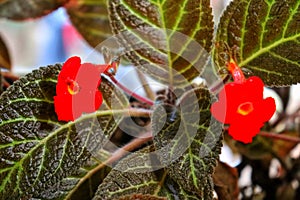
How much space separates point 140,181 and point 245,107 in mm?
115

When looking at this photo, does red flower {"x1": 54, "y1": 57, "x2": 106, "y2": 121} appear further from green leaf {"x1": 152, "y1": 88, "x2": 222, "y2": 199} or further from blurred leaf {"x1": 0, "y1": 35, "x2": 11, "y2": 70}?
blurred leaf {"x1": 0, "y1": 35, "x2": 11, "y2": 70}

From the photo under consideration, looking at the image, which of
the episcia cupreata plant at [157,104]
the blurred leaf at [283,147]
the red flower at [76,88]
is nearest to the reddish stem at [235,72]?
the episcia cupreata plant at [157,104]

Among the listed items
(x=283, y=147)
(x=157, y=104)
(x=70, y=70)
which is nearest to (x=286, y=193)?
(x=283, y=147)

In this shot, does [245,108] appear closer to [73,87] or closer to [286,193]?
[73,87]

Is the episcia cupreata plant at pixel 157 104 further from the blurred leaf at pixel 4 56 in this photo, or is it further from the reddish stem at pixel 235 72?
the blurred leaf at pixel 4 56

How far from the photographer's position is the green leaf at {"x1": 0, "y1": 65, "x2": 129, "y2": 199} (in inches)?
16.3

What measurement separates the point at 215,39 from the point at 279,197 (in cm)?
24

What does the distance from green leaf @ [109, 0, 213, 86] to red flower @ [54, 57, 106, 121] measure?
0.07 metres

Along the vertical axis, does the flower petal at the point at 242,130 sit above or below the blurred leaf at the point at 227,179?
above

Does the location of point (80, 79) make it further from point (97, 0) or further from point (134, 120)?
point (97, 0)

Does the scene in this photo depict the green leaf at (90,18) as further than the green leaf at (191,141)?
Yes

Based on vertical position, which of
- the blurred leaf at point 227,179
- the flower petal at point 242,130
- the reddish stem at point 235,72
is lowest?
the blurred leaf at point 227,179

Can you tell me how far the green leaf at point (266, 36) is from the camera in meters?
0.42

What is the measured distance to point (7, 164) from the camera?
415 millimetres
